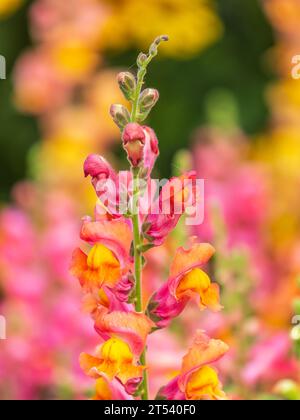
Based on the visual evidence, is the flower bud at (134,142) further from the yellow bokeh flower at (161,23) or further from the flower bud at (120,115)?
the yellow bokeh flower at (161,23)

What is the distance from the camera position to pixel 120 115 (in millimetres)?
1023

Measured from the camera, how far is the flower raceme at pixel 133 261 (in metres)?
1.02

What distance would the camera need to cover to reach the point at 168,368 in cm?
154

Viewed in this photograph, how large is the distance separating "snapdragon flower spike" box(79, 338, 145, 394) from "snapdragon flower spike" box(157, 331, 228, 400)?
42 mm

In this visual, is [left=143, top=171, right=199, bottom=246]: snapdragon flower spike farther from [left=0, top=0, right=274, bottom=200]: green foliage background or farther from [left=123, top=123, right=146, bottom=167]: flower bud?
[left=0, top=0, right=274, bottom=200]: green foliage background

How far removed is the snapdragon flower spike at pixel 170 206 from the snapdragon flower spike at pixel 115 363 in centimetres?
10

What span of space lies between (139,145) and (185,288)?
14 cm

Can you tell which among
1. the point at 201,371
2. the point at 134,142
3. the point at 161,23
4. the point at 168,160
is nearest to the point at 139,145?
the point at 134,142

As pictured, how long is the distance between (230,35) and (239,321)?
2426 mm

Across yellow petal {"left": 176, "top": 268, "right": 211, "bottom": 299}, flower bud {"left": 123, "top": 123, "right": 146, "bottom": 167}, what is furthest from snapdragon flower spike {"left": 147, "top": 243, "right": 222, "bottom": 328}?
flower bud {"left": 123, "top": 123, "right": 146, "bottom": 167}

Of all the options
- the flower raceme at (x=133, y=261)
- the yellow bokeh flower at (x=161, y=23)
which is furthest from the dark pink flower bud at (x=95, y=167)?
the yellow bokeh flower at (x=161, y=23)
